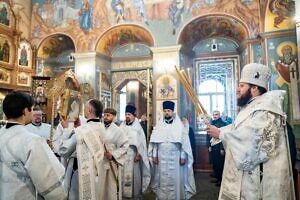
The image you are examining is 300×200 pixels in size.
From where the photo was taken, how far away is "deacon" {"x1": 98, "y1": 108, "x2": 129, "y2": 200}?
13.3 feet

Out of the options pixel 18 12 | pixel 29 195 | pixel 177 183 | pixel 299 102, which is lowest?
pixel 177 183

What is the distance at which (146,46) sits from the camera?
12.3 meters

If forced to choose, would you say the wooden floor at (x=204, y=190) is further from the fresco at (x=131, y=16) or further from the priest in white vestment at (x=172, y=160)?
the fresco at (x=131, y=16)

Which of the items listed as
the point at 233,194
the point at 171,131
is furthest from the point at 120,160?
the point at 233,194

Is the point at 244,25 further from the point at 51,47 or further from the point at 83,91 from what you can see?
the point at 51,47

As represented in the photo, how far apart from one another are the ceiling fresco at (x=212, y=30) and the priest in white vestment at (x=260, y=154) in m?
7.90

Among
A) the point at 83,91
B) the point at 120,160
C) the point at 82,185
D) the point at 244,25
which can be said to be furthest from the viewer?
the point at 83,91

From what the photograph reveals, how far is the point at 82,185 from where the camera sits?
3.76 m

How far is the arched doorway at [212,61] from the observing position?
35.5 feet

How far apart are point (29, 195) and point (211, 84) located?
392 inches

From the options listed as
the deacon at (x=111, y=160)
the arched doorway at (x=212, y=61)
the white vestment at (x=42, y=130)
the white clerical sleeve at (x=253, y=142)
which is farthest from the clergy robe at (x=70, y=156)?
the arched doorway at (x=212, y=61)

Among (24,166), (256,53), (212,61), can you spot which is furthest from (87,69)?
(24,166)

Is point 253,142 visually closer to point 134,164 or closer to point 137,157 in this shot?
point 137,157

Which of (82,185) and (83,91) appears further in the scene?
(83,91)
